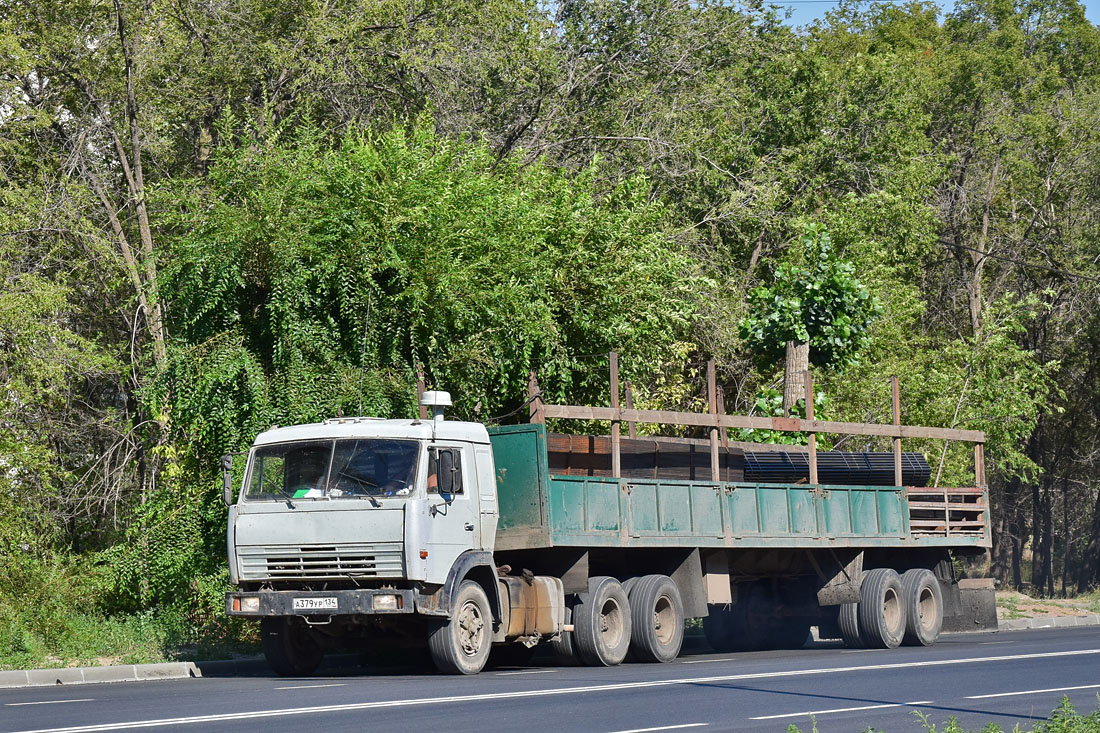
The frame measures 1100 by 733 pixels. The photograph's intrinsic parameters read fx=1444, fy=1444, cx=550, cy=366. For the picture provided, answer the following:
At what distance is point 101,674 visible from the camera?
1574 centimetres

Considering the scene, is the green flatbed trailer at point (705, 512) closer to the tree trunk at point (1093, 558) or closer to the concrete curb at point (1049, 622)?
the concrete curb at point (1049, 622)

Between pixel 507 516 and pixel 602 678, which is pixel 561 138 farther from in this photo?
pixel 602 678

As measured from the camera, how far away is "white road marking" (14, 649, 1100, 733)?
31.7ft

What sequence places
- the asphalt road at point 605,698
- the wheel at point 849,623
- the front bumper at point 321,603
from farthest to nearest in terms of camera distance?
1. the wheel at point 849,623
2. the front bumper at point 321,603
3. the asphalt road at point 605,698

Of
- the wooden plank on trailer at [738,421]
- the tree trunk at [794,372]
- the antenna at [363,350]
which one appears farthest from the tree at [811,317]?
the antenna at [363,350]

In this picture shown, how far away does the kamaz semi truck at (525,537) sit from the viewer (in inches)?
566

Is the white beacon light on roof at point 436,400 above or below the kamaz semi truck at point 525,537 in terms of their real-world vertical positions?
above

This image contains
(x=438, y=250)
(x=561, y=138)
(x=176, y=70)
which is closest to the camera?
(x=438, y=250)

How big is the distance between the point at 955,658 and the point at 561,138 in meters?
14.6

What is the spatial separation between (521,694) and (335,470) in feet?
12.2

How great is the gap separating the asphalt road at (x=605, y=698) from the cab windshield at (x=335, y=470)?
188 centimetres

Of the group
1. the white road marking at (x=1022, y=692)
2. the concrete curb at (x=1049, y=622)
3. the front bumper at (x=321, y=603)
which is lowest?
the concrete curb at (x=1049, y=622)

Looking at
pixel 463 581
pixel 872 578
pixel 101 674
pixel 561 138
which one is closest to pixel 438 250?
pixel 463 581

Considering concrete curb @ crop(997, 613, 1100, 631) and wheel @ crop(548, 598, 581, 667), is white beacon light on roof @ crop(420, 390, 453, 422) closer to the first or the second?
wheel @ crop(548, 598, 581, 667)
